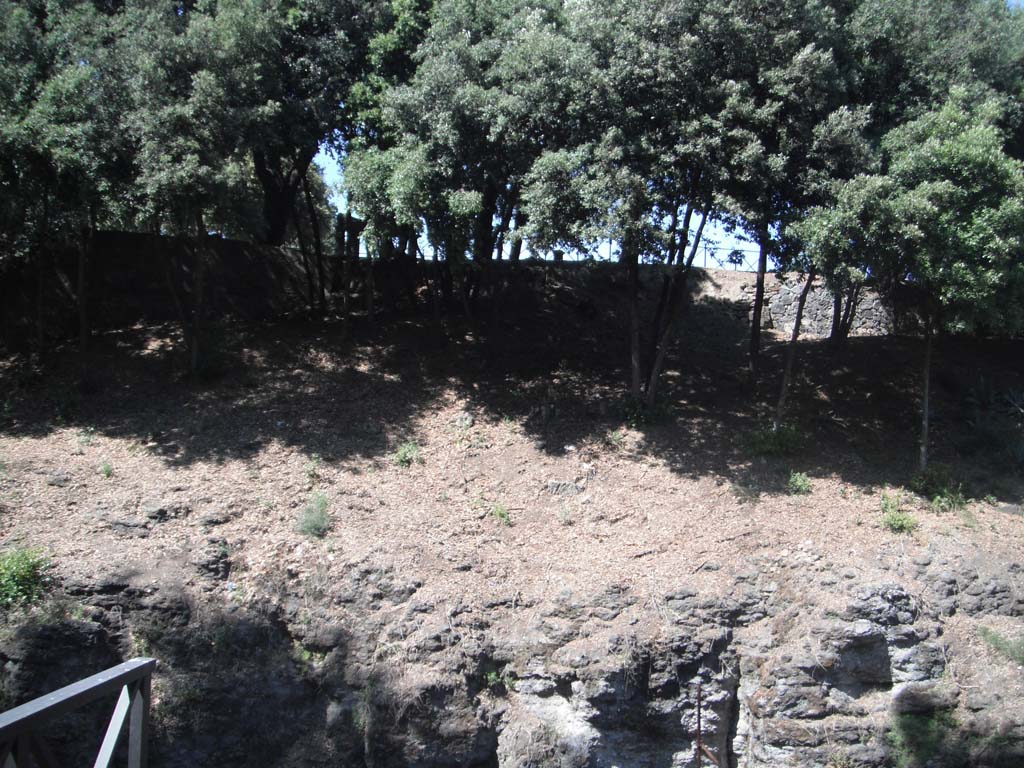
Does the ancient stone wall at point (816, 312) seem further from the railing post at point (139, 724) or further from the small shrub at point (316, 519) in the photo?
the railing post at point (139, 724)

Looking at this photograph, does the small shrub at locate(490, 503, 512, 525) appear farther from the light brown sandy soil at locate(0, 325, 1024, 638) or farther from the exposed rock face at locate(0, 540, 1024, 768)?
the exposed rock face at locate(0, 540, 1024, 768)

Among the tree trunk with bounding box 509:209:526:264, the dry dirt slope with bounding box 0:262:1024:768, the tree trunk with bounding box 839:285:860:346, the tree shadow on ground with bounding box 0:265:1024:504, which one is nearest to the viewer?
the dry dirt slope with bounding box 0:262:1024:768

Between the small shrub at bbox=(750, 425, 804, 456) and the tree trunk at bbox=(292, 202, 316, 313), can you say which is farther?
the tree trunk at bbox=(292, 202, 316, 313)

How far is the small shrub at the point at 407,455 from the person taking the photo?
1265cm

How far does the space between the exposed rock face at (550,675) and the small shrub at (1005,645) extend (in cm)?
34

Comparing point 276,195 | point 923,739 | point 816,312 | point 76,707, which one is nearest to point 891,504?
point 923,739

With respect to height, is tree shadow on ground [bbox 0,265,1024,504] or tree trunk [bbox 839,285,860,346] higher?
tree trunk [bbox 839,285,860,346]

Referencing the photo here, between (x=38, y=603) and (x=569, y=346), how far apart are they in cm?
1070

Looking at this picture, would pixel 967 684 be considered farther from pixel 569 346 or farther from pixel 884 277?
pixel 569 346

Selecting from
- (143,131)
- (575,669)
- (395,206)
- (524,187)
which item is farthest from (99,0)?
(575,669)

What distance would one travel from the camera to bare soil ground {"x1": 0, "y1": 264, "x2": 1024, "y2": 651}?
34.3 ft

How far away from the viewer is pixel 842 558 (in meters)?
10.2

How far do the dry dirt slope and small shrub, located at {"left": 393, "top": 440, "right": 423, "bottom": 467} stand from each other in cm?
5

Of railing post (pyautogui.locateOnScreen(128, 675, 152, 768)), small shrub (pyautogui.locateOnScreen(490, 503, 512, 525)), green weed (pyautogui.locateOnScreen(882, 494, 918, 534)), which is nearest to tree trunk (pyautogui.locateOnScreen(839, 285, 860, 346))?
green weed (pyautogui.locateOnScreen(882, 494, 918, 534))
